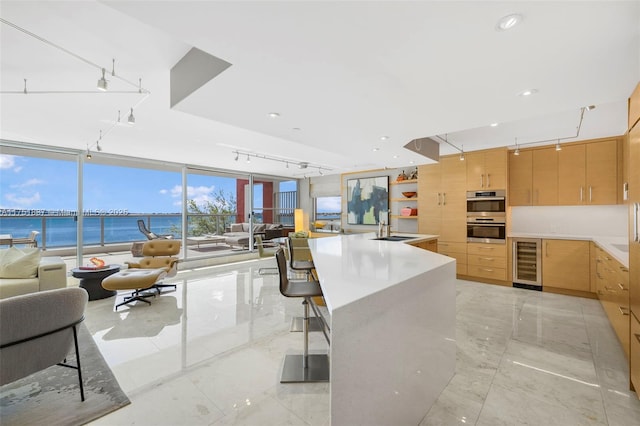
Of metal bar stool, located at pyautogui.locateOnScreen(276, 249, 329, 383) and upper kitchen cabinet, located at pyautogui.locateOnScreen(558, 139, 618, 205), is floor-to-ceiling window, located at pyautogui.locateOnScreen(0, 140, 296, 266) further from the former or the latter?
upper kitchen cabinet, located at pyautogui.locateOnScreen(558, 139, 618, 205)

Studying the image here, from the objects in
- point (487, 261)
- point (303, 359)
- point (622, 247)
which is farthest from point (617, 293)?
point (303, 359)

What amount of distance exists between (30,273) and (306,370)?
396 centimetres

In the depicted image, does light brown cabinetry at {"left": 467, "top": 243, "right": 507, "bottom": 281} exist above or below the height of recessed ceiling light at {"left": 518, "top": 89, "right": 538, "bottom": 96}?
below

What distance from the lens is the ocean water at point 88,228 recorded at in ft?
17.8

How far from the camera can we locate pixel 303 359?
7.56 feet

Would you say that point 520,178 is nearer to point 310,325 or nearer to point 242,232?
point 310,325

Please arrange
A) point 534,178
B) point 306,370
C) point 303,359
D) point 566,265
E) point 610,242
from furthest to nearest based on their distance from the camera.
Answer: point 534,178 < point 566,265 < point 610,242 < point 303,359 < point 306,370

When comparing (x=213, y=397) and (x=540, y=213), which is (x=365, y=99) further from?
(x=540, y=213)

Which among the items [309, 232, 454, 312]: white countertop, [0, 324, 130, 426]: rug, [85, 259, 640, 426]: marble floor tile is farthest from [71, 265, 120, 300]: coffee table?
[309, 232, 454, 312]: white countertop

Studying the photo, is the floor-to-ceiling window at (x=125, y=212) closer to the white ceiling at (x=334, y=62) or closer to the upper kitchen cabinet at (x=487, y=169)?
the white ceiling at (x=334, y=62)

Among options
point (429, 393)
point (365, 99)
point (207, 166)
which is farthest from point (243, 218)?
point (429, 393)

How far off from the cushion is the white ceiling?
5.84 ft

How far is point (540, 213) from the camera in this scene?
496 cm

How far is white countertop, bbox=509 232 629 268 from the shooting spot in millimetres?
2562
